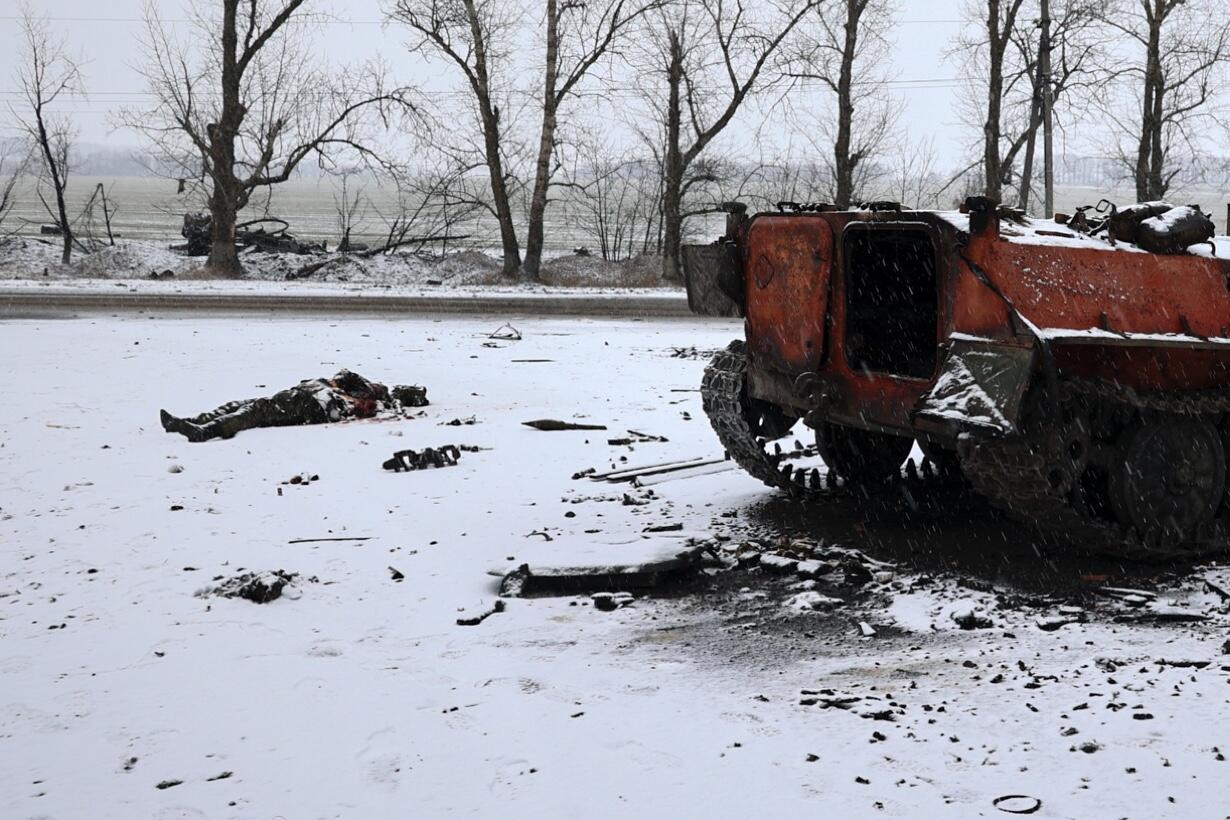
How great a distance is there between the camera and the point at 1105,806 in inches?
129

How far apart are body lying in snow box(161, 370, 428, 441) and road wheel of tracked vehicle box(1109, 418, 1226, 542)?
6.30 meters

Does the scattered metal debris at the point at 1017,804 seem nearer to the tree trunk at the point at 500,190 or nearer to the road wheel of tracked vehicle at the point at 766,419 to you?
the road wheel of tracked vehicle at the point at 766,419

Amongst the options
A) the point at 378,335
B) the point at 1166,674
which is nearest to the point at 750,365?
the point at 1166,674

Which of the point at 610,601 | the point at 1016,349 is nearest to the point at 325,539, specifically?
the point at 610,601

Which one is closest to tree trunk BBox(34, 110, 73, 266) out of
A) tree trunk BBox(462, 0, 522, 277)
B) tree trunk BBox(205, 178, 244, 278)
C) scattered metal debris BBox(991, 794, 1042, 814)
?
tree trunk BBox(205, 178, 244, 278)

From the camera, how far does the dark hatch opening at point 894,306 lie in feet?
21.0

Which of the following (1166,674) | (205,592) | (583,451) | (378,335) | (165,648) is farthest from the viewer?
(378,335)

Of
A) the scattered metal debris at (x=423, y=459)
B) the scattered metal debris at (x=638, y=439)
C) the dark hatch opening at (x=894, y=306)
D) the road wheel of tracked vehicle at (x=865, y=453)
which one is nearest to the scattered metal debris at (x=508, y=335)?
the scattered metal debris at (x=638, y=439)

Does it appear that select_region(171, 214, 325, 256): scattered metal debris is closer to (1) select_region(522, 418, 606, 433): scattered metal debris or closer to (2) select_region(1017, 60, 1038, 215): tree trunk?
(2) select_region(1017, 60, 1038, 215): tree trunk

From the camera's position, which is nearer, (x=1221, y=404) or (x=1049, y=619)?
(x=1049, y=619)

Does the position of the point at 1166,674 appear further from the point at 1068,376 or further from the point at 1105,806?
the point at 1068,376

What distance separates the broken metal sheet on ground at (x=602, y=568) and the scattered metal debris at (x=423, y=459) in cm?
235

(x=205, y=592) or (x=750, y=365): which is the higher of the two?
(x=750, y=365)

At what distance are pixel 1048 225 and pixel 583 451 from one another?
3.84 meters
